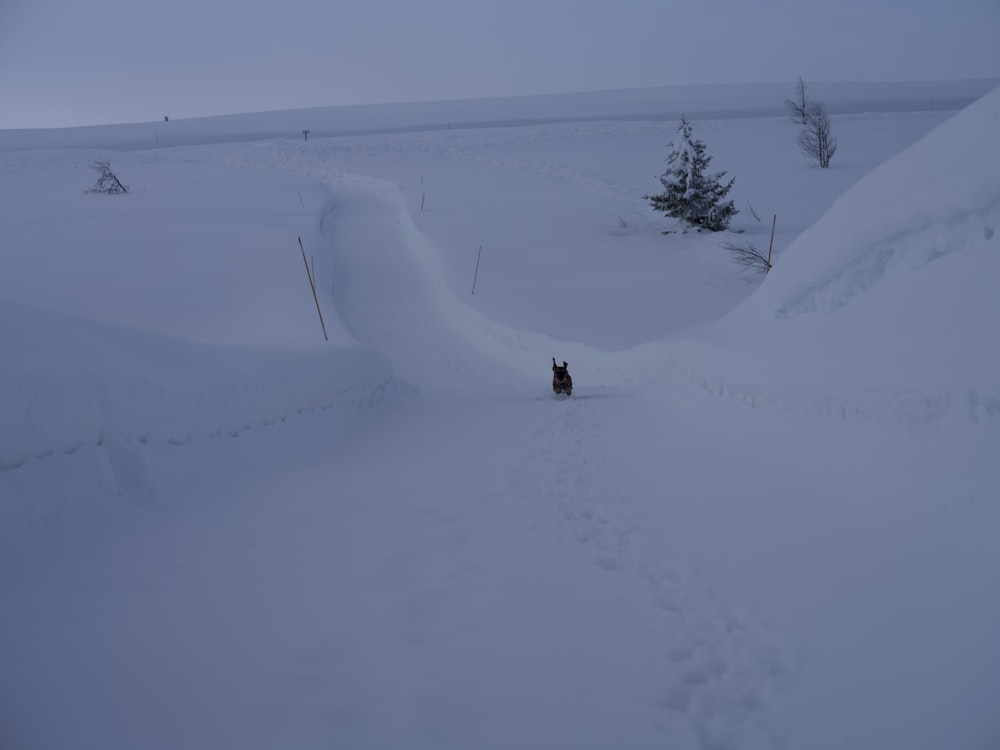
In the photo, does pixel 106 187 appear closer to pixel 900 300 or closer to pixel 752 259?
pixel 752 259

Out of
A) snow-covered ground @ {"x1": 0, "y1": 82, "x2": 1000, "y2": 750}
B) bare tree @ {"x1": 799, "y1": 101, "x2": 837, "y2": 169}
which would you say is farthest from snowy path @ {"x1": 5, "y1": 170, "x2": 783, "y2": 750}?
bare tree @ {"x1": 799, "y1": 101, "x2": 837, "y2": 169}

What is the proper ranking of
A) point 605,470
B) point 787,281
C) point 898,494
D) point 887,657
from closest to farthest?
point 887,657 < point 898,494 < point 605,470 < point 787,281

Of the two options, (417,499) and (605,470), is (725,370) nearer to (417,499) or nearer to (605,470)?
(605,470)

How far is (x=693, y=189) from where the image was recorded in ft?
79.5

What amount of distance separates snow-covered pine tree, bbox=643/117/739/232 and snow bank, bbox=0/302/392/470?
2001cm

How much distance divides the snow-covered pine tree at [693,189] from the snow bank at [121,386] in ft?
65.6

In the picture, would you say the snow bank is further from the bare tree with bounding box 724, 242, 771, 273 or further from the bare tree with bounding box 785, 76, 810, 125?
the bare tree with bounding box 785, 76, 810, 125

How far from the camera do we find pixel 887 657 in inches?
128

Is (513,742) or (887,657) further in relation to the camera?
(887,657)

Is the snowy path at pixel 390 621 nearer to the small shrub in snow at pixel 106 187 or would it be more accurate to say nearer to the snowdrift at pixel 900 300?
the snowdrift at pixel 900 300

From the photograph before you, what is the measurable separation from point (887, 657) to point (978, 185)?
13.0 feet

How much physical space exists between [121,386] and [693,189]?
23319mm

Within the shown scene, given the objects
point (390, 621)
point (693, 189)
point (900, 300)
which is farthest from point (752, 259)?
point (390, 621)

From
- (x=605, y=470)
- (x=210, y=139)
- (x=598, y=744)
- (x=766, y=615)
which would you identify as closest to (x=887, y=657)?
(x=766, y=615)
